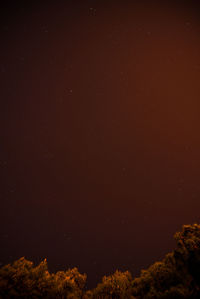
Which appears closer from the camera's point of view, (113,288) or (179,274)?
(179,274)

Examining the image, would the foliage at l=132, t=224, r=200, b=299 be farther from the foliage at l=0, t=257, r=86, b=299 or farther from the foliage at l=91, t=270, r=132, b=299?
the foliage at l=0, t=257, r=86, b=299

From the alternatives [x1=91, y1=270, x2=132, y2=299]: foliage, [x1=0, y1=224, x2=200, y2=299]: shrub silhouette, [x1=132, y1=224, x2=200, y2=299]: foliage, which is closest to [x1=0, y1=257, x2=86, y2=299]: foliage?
[x1=0, y1=224, x2=200, y2=299]: shrub silhouette

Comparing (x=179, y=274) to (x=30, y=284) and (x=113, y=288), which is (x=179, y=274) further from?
(x=30, y=284)

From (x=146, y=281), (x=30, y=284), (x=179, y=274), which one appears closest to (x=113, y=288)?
(x=146, y=281)

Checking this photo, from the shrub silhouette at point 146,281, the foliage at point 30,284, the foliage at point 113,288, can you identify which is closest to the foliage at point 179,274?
the shrub silhouette at point 146,281

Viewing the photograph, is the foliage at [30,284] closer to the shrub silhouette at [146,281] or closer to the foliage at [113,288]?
the shrub silhouette at [146,281]

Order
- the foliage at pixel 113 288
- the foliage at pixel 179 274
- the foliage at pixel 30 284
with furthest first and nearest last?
the foliage at pixel 113 288, the foliage at pixel 30 284, the foliage at pixel 179 274

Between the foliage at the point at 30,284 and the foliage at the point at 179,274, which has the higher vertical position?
the foliage at the point at 30,284

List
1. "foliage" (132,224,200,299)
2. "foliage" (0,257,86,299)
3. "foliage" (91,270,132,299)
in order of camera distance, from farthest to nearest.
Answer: "foliage" (91,270,132,299)
"foliage" (0,257,86,299)
"foliage" (132,224,200,299)

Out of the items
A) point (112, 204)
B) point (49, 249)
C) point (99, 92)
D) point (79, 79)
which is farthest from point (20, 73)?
point (49, 249)

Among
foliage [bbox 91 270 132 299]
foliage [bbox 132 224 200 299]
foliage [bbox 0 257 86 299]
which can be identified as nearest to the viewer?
foliage [bbox 132 224 200 299]

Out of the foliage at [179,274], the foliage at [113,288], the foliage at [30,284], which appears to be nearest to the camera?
the foliage at [179,274]

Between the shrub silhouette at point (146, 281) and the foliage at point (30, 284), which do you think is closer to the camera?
the shrub silhouette at point (146, 281)

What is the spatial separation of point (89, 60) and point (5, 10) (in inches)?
195
